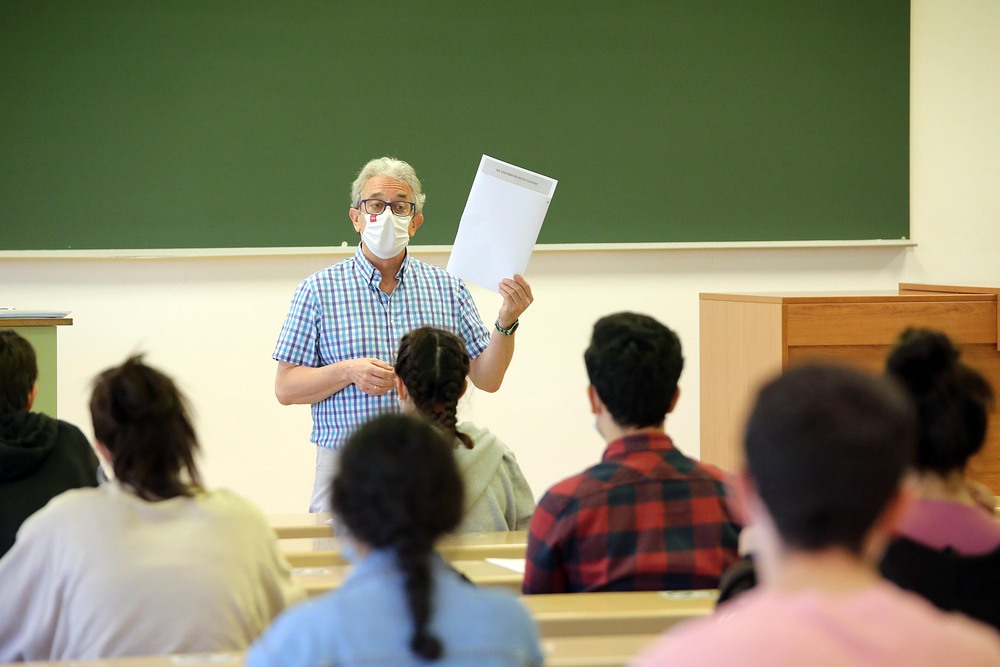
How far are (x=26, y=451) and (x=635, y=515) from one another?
1.25m

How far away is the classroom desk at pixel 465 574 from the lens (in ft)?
6.42

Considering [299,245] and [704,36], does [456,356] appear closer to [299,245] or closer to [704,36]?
[299,245]

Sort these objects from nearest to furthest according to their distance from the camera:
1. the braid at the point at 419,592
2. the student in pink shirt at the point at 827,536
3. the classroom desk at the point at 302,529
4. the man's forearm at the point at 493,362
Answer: the student in pink shirt at the point at 827,536, the braid at the point at 419,592, the classroom desk at the point at 302,529, the man's forearm at the point at 493,362

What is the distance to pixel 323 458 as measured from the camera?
11.2ft

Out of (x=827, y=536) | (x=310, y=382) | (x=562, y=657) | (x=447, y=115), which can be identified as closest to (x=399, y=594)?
(x=562, y=657)

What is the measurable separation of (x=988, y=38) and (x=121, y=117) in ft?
13.2

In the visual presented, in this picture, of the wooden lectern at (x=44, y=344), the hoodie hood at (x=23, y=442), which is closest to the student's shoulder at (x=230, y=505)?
the hoodie hood at (x=23, y=442)

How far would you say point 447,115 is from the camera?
5.20 metres

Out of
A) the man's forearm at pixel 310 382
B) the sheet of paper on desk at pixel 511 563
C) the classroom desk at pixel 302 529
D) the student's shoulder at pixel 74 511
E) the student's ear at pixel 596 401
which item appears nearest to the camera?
the student's shoulder at pixel 74 511

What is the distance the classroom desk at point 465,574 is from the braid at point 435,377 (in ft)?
1.47

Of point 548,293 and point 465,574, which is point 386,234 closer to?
point 465,574

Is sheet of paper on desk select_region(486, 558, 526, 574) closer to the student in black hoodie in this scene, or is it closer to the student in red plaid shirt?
the student in red plaid shirt

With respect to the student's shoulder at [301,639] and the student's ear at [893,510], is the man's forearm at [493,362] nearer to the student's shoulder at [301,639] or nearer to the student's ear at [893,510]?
the student's shoulder at [301,639]

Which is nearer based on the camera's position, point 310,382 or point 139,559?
point 139,559
